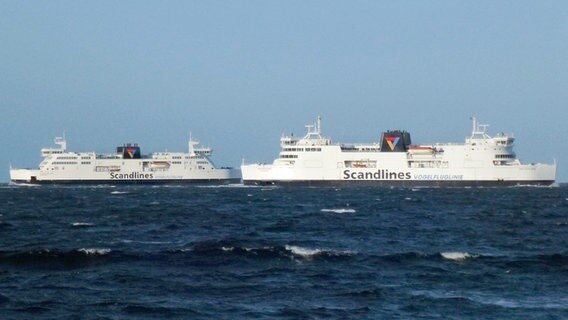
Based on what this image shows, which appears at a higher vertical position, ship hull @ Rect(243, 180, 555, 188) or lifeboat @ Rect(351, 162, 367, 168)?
lifeboat @ Rect(351, 162, 367, 168)

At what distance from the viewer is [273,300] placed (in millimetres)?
20156

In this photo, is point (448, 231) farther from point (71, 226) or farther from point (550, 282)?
point (71, 226)

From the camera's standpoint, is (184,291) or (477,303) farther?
(184,291)

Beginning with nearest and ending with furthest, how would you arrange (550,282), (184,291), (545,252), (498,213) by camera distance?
1. (184,291)
2. (550,282)
3. (545,252)
4. (498,213)

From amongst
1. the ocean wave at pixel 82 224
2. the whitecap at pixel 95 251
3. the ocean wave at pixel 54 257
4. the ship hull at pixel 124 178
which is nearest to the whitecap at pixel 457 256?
the ocean wave at pixel 54 257

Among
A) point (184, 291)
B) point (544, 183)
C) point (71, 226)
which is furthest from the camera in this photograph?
point (544, 183)

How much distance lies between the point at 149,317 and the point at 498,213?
38.2 m

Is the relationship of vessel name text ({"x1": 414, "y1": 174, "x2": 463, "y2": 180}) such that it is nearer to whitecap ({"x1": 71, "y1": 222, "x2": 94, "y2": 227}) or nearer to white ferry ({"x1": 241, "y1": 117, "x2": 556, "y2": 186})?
white ferry ({"x1": 241, "y1": 117, "x2": 556, "y2": 186})

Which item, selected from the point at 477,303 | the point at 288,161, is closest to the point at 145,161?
the point at 288,161

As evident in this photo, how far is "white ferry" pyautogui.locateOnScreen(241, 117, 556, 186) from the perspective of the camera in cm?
10488

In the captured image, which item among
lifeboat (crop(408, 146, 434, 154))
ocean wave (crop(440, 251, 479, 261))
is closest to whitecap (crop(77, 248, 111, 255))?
ocean wave (crop(440, 251, 479, 261))

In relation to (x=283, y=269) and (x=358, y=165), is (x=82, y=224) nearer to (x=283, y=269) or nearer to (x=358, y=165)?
(x=283, y=269)

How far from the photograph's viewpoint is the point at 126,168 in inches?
5123

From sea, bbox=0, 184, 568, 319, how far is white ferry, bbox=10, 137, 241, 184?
8482 cm
